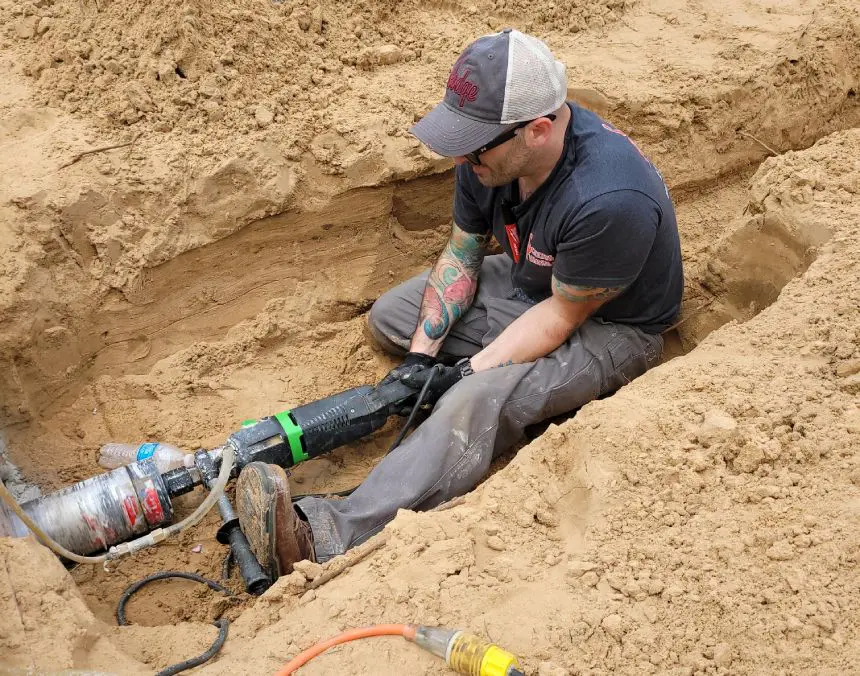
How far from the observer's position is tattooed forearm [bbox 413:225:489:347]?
10.8ft

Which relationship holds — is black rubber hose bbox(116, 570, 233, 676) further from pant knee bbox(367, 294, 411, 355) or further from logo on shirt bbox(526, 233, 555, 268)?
logo on shirt bbox(526, 233, 555, 268)

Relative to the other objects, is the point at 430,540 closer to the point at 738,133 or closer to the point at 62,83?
the point at 62,83

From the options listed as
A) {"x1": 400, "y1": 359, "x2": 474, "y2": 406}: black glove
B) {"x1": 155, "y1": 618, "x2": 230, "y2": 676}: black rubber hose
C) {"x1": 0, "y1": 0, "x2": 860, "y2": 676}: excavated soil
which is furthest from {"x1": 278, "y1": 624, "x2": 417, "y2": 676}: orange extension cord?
{"x1": 400, "y1": 359, "x2": 474, "y2": 406}: black glove

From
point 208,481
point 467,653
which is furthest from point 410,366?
point 467,653

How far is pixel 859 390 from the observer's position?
2.22 m

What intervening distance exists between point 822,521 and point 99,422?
2.68 meters

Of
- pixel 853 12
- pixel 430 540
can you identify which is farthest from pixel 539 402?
pixel 853 12

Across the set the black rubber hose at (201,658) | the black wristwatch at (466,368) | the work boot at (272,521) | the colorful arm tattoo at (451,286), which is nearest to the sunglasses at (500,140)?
the colorful arm tattoo at (451,286)

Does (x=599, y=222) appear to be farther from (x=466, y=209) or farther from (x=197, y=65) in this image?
(x=197, y=65)

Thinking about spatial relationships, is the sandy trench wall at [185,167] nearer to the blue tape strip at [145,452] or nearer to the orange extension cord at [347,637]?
the blue tape strip at [145,452]

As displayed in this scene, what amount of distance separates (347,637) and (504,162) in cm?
158

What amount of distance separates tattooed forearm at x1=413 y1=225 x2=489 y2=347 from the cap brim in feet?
2.39

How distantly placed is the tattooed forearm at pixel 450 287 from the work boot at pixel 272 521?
1.07 metres

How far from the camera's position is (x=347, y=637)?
1.85m
